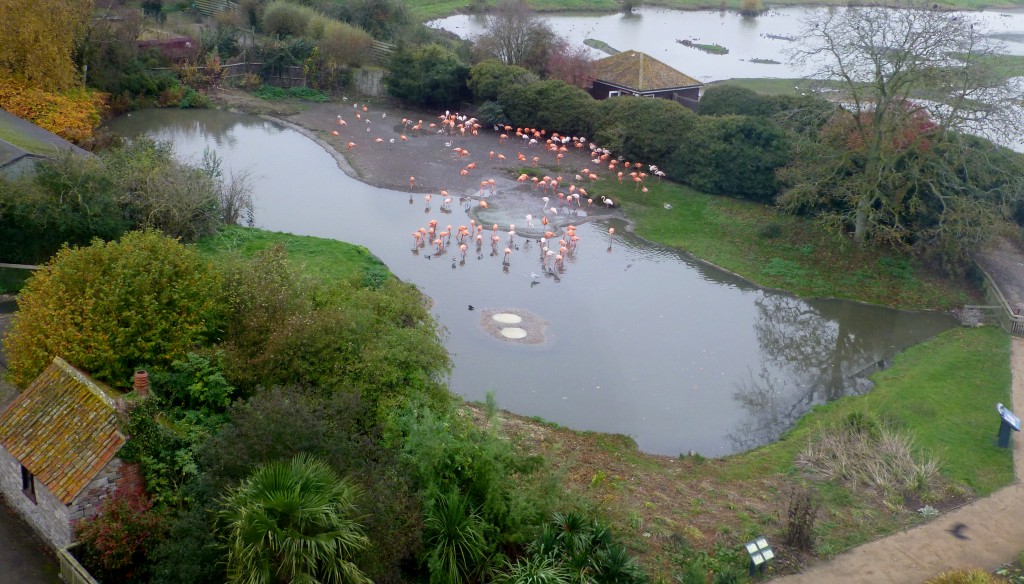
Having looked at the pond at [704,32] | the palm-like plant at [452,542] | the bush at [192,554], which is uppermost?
the bush at [192,554]

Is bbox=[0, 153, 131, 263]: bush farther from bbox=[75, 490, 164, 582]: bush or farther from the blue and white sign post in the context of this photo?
the blue and white sign post

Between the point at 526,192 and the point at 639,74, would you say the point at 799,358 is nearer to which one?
the point at 526,192

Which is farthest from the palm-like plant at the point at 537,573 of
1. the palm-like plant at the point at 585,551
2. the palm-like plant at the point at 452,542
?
the palm-like plant at the point at 452,542

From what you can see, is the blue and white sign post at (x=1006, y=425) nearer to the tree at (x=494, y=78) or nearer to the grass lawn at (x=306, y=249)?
the grass lawn at (x=306, y=249)

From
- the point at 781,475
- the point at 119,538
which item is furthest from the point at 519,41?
the point at 119,538

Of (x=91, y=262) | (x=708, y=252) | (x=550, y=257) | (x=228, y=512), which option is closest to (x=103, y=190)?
(x=91, y=262)

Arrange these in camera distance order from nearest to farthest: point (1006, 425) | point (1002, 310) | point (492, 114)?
point (1006, 425), point (1002, 310), point (492, 114)

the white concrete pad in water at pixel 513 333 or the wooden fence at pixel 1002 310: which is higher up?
the white concrete pad in water at pixel 513 333
